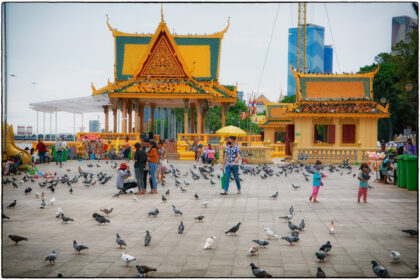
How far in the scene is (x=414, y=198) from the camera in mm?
11781

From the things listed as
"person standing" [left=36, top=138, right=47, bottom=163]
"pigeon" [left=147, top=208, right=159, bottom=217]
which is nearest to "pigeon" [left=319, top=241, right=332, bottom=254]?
"pigeon" [left=147, top=208, right=159, bottom=217]

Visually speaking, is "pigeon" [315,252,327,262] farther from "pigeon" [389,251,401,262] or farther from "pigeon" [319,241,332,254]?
"pigeon" [389,251,401,262]

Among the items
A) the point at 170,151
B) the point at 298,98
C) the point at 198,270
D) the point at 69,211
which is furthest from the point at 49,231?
the point at 298,98

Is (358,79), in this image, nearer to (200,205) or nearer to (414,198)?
(414,198)

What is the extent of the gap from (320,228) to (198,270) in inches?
133

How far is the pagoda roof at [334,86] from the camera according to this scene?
3288 centimetres

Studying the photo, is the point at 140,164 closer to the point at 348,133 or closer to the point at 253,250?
the point at 253,250

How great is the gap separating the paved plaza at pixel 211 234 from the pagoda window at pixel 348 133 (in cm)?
1978

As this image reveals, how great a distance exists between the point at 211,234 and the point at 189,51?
34.5 metres

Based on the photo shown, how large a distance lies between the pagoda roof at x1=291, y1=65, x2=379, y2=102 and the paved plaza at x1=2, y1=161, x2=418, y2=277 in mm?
20978

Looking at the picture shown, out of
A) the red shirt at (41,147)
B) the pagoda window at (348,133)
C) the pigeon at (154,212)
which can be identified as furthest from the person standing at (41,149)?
the pagoda window at (348,133)

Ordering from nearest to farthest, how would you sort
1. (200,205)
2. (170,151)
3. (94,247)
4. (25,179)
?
(94,247)
(200,205)
(25,179)
(170,151)

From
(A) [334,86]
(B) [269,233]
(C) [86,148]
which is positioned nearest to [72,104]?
(C) [86,148]

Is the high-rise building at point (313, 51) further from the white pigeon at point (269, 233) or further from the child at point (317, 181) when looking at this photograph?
the white pigeon at point (269, 233)
